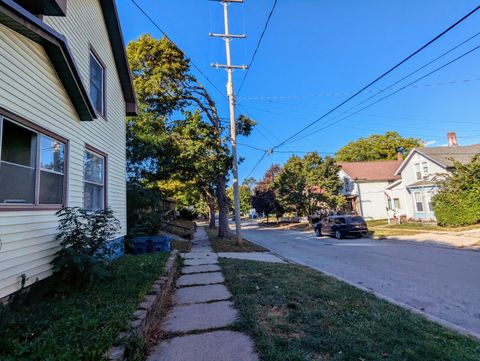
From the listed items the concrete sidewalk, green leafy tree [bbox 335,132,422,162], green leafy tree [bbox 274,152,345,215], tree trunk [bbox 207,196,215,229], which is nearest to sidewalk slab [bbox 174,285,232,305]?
the concrete sidewalk

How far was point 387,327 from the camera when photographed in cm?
397

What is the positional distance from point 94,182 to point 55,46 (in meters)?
3.41

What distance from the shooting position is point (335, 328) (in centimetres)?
387

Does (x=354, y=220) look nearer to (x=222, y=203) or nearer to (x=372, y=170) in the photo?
(x=222, y=203)

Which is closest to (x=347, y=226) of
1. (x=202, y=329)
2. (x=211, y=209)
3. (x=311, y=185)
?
(x=311, y=185)

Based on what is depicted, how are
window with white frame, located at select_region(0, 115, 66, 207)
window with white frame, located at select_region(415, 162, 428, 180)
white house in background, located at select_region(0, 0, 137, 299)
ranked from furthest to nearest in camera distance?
window with white frame, located at select_region(415, 162, 428, 180), window with white frame, located at select_region(0, 115, 66, 207), white house in background, located at select_region(0, 0, 137, 299)

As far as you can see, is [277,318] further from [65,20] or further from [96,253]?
[65,20]

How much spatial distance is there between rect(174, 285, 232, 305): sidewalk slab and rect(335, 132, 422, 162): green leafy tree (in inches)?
2264

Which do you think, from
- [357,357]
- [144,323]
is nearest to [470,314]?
[357,357]

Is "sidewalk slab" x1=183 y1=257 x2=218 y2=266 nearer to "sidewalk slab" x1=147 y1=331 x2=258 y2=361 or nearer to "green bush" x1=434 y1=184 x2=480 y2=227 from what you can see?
"sidewalk slab" x1=147 y1=331 x2=258 y2=361

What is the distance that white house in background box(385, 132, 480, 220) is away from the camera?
79.4 feet

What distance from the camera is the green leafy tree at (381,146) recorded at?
181 feet

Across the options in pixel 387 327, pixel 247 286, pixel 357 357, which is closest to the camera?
pixel 357 357

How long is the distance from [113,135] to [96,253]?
15.9 ft
